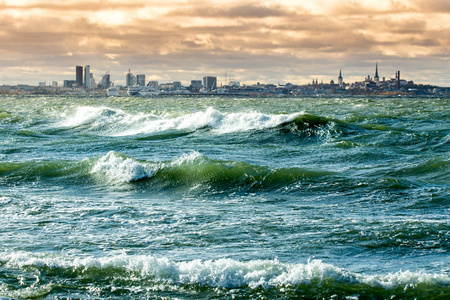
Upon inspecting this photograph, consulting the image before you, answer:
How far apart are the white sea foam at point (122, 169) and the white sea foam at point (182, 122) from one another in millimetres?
14263

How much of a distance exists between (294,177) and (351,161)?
427 centimetres

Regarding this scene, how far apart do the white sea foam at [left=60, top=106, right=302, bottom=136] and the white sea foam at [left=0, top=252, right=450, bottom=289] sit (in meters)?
24.3

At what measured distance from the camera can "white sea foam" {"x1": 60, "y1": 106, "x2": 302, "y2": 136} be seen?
3431 cm

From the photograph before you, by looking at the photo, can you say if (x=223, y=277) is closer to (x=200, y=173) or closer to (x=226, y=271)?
(x=226, y=271)

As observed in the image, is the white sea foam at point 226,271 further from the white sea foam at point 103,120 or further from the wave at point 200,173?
the white sea foam at point 103,120

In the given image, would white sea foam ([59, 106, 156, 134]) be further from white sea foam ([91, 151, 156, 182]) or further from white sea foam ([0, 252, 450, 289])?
white sea foam ([0, 252, 450, 289])

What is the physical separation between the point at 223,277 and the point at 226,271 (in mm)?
137

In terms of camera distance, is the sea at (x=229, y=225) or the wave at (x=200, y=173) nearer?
the sea at (x=229, y=225)

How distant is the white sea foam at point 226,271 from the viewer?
769cm

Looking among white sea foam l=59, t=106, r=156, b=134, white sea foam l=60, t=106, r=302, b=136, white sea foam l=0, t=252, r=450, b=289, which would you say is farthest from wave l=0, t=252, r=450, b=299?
white sea foam l=59, t=106, r=156, b=134

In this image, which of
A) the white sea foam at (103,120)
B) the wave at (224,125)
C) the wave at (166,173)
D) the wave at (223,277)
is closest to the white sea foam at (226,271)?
the wave at (223,277)

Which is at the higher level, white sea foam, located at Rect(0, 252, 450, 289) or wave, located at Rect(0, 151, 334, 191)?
wave, located at Rect(0, 151, 334, 191)

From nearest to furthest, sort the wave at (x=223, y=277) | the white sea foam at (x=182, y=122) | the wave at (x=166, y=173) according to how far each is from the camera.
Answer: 1. the wave at (x=223, y=277)
2. the wave at (x=166, y=173)
3. the white sea foam at (x=182, y=122)

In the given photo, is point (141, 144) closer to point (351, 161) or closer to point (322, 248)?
point (351, 161)
